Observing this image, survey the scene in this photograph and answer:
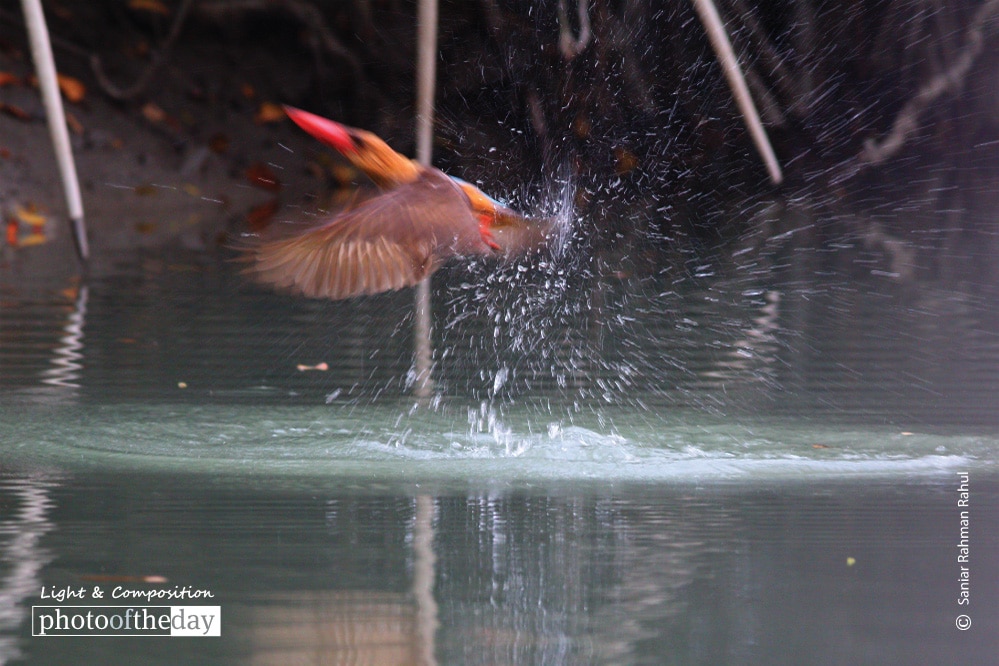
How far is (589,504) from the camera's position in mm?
2221

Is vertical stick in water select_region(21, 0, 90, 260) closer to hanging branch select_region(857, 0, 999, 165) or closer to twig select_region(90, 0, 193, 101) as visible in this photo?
twig select_region(90, 0, 193, 101)

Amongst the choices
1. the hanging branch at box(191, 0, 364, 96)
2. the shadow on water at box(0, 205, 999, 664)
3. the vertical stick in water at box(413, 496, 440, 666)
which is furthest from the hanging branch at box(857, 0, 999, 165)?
the vertical stick in water at box(413, 496, 440, 666)

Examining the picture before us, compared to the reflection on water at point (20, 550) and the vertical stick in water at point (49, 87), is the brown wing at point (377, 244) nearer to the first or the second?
the reflection on water at point (20, 550)

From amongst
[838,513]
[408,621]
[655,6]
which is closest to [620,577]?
[408,621]

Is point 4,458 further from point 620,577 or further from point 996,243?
point 996,243

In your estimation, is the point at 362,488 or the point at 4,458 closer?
the point at 362,488

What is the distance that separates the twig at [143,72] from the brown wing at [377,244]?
693cm

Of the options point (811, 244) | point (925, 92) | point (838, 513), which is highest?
point (925, 92)

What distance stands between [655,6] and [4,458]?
516cm

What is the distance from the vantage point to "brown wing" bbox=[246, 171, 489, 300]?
7.75ft

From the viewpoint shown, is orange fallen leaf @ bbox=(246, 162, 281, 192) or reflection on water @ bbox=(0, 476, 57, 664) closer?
reflection on water @ bbox=(0, 476, 57, 664)

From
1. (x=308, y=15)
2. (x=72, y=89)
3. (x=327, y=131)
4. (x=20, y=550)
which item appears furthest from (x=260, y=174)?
(x=20, y=550)

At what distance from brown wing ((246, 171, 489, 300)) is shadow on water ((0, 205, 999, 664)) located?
1.16ft

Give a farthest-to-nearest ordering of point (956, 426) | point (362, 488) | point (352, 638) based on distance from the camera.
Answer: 1. point (956, 426)
2. point (362, 488)
3. point (352, 638)
